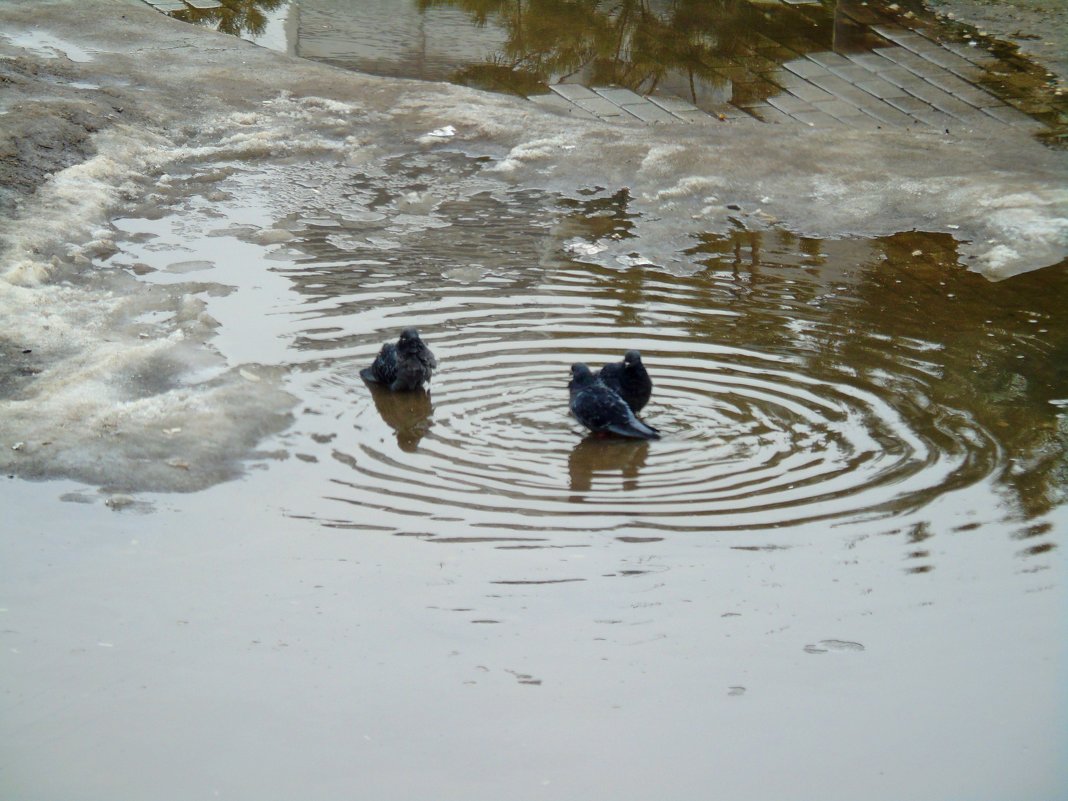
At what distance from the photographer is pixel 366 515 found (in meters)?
6.30

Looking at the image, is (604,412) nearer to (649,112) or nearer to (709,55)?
(649,112)

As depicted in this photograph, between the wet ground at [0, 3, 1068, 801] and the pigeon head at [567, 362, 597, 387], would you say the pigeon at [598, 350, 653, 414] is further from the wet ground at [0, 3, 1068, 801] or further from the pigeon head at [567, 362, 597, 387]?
the wet ground at [0, 3, 1068, 801]

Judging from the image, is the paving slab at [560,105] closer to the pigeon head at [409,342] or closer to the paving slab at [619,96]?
the paving slab at [619,96]

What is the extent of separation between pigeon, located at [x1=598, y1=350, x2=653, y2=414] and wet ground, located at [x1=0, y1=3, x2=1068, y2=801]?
0.34 metres

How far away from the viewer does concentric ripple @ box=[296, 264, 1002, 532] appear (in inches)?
256

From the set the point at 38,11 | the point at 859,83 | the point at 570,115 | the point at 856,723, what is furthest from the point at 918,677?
the point at 38,11

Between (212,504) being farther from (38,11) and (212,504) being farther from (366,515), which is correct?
(38,11)

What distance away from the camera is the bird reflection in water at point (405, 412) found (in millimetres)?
7371

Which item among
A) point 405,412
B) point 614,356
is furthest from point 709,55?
point 405,412

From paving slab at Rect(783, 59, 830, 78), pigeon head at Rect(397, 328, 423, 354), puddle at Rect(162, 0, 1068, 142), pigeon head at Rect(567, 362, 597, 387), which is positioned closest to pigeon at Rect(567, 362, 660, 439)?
pigeon head at Rect(567, 362, 597, 387)

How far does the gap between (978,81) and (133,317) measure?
1025 centimetres

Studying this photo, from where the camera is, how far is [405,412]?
25.0 feet

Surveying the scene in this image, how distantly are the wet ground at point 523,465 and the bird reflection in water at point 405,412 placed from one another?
0.04 m

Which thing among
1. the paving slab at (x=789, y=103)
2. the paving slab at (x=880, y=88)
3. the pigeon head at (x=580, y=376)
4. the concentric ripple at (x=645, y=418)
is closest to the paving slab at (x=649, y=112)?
the paving slab at (x=789, y=103)
